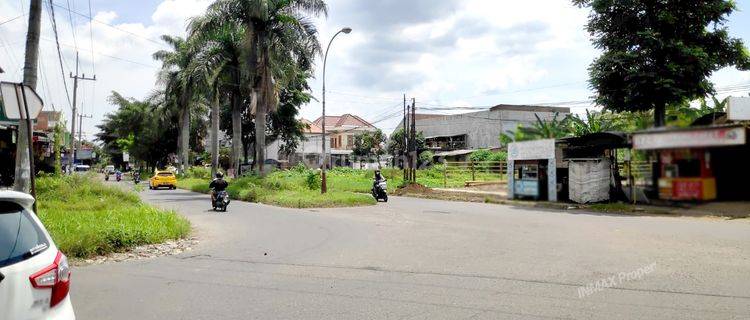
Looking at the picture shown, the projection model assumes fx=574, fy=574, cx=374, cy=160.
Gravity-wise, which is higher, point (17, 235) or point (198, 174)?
point (198, 174)

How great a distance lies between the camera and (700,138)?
3.27 ft

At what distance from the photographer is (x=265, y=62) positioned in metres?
28.5

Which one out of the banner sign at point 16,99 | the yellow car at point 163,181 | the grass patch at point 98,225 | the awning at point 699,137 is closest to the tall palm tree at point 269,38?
the grass patch at point 98,225

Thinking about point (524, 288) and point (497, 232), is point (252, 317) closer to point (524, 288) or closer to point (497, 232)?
point (524, 288)

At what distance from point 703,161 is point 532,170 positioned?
0.64 meters

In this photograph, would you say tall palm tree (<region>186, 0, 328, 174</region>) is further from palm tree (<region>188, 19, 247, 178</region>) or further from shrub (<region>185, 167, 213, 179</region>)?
shrub (<region>185, 167, 213, 179</region>)

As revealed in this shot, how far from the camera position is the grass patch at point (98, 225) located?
391 inches

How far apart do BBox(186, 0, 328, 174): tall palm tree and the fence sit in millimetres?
25362

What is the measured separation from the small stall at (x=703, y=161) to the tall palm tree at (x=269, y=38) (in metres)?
26.8

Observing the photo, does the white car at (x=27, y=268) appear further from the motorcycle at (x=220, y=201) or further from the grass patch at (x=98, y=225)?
the motorcycle at (x=220, y=201)

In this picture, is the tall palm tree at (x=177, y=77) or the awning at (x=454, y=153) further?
the tall palm tree at (x=177, y=77)

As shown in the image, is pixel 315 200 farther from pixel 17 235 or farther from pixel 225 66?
pixel 17 235

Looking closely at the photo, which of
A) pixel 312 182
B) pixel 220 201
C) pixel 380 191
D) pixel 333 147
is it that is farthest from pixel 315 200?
pixel 333 147

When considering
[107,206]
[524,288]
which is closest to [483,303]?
[524,288]
